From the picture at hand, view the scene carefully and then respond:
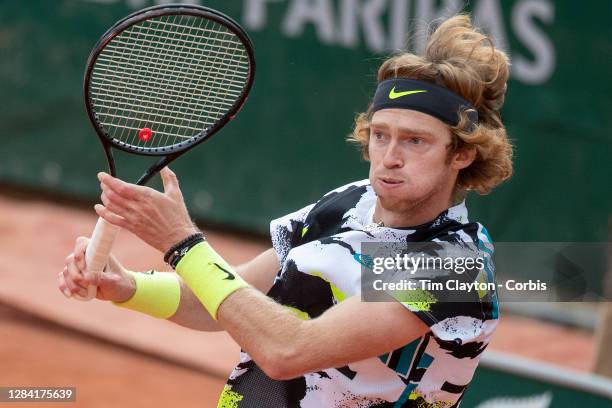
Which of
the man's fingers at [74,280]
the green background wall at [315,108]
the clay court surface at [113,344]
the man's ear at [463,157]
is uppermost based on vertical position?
the man's ear at [463,157]

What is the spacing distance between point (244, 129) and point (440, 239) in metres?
5.78

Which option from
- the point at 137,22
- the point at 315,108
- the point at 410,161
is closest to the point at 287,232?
the point at 410,161

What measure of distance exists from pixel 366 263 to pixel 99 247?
2.35 feet

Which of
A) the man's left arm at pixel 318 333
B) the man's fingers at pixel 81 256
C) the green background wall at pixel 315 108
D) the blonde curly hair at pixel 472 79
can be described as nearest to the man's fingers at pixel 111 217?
the man's fingers at pixel 81 256

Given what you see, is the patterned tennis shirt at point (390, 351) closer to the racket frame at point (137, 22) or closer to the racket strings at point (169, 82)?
the racket frame at point (137, 22)

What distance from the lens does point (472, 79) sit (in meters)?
2.92

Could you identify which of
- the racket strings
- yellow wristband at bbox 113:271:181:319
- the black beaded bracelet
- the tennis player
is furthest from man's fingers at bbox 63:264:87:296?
the racket strings

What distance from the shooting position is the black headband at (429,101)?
2861 mm

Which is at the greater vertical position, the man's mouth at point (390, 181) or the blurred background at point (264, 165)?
the man's mouth at point (390, 181)

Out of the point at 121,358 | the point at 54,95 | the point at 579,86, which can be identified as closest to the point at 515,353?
the point at 579,86

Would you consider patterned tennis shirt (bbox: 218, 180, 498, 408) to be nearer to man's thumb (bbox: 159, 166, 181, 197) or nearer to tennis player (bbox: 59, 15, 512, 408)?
tennis player (bbox: 59, 15, 512, 408)

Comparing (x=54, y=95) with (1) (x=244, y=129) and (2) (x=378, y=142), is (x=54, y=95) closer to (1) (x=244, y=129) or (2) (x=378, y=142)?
(1) (x=244, y=129)

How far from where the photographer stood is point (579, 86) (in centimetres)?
729

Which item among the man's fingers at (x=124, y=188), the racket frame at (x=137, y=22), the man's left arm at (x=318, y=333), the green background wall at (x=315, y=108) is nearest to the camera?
the man's left arm at (x=318, y=333)
